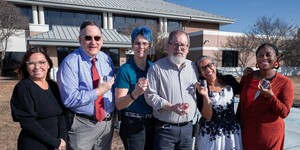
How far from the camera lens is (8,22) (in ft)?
64.1

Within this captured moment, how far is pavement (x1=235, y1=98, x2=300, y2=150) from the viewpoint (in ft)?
14.5

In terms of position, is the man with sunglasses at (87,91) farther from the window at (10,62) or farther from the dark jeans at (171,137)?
the window at (10,62)

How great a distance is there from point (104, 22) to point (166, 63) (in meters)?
24.6

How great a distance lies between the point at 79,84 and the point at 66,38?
15930 mm

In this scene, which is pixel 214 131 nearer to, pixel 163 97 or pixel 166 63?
pixel 163 97

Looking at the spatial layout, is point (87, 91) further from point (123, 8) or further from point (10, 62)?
point (10, 62)

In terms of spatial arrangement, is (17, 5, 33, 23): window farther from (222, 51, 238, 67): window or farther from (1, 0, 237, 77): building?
(222, 51, 238, 67): window

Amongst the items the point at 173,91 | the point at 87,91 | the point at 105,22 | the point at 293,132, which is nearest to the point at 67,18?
the point at 105,22

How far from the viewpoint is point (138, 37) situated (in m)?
2.46

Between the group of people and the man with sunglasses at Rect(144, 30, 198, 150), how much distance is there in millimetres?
10

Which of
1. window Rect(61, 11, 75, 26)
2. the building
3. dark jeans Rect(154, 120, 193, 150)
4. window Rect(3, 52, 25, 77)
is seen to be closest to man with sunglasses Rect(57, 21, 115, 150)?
dark jeans Rect(154, 120, 193, 150)

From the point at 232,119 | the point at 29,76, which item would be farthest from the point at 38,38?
the point at 232,119

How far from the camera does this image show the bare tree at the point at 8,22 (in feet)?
62.4

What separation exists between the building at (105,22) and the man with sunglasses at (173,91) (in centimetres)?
1563
